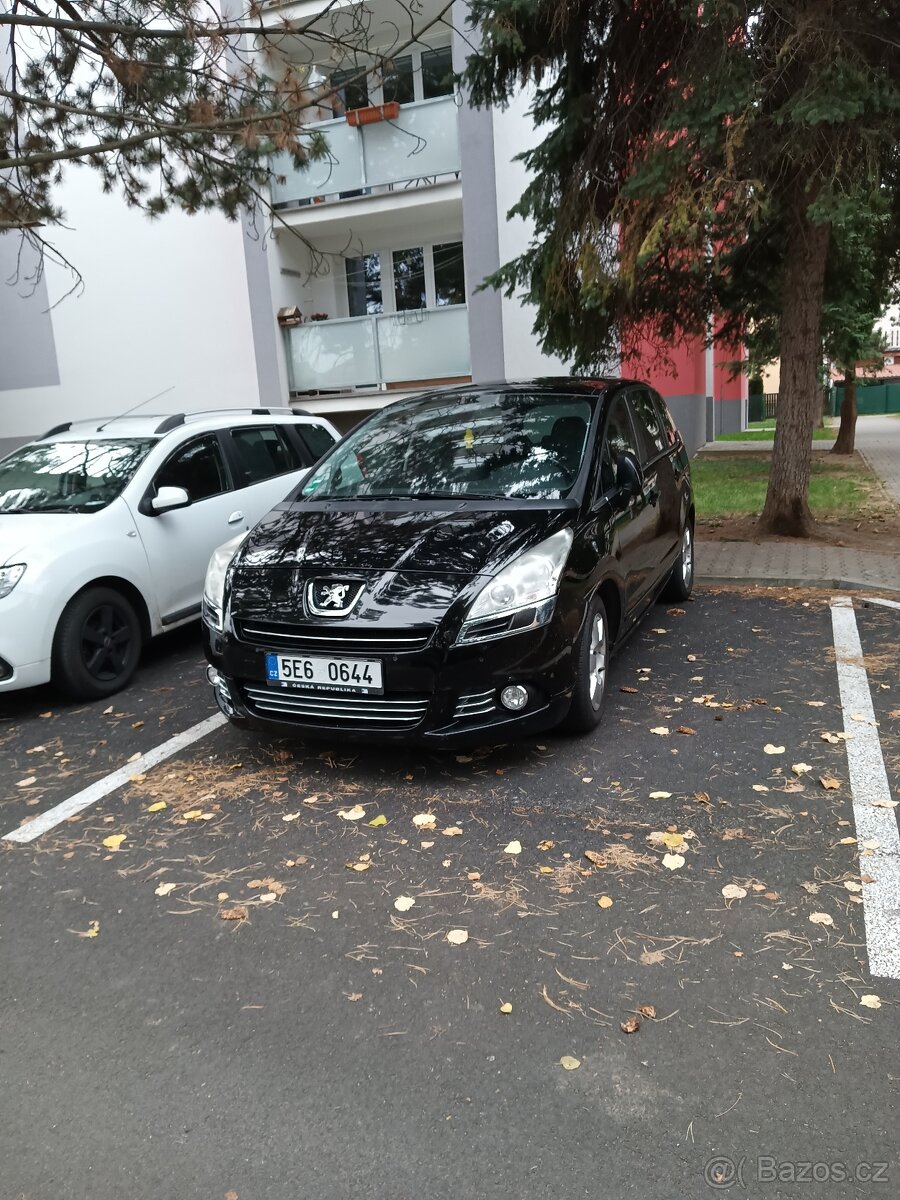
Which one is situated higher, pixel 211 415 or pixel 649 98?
pixel 649 98

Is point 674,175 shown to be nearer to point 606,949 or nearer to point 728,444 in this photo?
point 606,949

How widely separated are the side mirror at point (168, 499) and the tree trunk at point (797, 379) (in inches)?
226

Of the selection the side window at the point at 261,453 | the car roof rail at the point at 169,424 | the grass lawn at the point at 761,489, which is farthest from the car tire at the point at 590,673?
the grass lawn at the point at 761,489

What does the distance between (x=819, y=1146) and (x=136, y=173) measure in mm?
8924

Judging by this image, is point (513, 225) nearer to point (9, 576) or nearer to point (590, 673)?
point (9, 576)

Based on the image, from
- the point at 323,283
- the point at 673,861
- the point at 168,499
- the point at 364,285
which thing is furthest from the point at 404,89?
the point at 673,861

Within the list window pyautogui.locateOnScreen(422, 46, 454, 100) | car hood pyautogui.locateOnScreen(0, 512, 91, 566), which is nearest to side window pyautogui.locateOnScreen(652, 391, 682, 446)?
car hood pyautogui.locateOnScreen(0, 512, 91, 566)

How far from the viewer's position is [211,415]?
7168mm

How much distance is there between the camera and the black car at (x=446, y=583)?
3.94 m

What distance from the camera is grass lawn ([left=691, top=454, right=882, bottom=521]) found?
11.7 meters

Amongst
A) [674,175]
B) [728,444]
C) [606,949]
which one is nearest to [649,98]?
[674,175]

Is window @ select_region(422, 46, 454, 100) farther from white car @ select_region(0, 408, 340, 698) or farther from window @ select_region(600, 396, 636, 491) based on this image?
window @ select_region(600, 396, 636, 491)

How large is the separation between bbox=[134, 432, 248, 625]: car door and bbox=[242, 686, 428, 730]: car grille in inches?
88.8

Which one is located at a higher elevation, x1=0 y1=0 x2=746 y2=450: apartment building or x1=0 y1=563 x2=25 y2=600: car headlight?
x1=0 y1=0 x2=746 y2=450: apartment building
